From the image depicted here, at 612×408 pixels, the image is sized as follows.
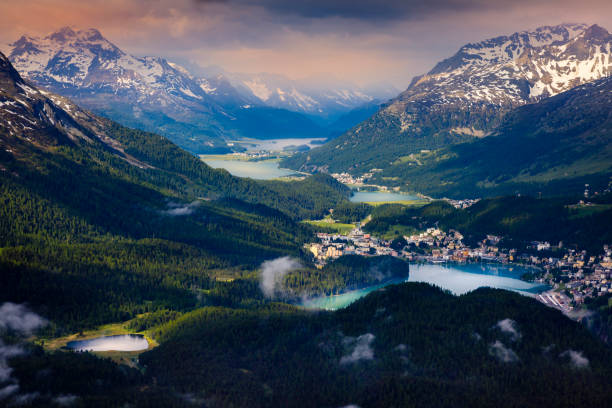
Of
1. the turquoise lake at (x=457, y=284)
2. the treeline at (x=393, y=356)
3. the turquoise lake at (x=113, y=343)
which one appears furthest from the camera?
the turquoise lake at (x=457, y=284)

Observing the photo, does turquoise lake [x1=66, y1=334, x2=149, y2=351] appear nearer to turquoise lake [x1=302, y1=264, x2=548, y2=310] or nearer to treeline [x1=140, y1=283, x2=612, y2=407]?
treeline [x1=140, y1=283, x2=612, y2=407]

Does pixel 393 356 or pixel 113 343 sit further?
pixel 113 343

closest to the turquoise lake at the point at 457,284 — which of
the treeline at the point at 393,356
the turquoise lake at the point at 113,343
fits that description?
the treeline at the point at 393,356

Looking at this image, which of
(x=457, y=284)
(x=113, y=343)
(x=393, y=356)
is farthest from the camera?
(x=457, y=284)

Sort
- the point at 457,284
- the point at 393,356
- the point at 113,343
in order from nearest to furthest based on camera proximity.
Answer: the point at 393,356, the point at 113,343, the point at 457,284

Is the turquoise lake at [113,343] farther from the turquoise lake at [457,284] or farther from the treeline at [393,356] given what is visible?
the turquoise lake at [457,284]

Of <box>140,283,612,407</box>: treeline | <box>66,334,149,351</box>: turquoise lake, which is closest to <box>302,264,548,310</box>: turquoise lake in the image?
<box>140,283,612,407</box>: treeline

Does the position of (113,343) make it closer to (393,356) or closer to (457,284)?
(393,356)

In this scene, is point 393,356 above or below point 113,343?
above

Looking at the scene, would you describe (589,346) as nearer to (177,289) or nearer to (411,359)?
(411,359)

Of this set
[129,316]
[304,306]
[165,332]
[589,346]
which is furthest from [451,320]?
[129,316]

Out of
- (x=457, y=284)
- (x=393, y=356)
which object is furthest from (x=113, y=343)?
(x=457, y=284)
